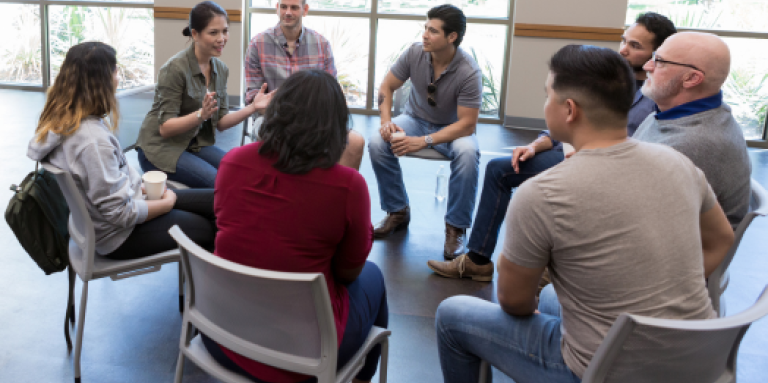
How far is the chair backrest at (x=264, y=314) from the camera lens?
1257mm

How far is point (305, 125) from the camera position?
1.52 m

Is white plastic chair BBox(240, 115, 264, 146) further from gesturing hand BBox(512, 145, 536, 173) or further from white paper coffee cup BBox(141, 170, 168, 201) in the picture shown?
gesturing hand BBox(512, 145, 536, 173)

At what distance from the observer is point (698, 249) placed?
131 cm

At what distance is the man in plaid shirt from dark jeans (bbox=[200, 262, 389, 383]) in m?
1.90

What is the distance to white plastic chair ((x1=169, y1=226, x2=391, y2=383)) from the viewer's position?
4.10ft

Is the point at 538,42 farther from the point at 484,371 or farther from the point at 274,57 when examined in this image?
the point at 484,371

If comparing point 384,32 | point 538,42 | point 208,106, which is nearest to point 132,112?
point 208,106

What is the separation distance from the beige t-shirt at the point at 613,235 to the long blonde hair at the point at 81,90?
138cm

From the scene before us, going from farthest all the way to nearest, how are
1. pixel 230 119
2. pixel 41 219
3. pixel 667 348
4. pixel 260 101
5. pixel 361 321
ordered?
1. pixel 260 101
2. pixel 230 119
3. pixel 41 219
4. pixel 361 321
5. pixel 667 348

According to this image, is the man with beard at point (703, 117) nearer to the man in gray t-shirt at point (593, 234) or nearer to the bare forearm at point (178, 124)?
the man in gray t-shirt at point (593, 234)

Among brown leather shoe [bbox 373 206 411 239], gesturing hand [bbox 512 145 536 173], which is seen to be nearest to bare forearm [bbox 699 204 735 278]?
gesturing hand [bbox 512 145 536 173]

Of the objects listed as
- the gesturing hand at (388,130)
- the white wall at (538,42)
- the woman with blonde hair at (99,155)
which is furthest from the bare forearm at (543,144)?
the white wall at (538,42)

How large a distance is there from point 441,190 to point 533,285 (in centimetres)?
277

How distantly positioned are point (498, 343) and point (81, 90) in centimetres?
150
